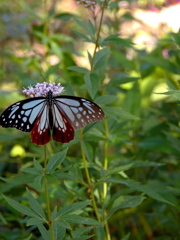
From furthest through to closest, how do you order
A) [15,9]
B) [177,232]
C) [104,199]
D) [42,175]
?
1. [15,9]
2. [177,232]
3. [104,199]
4. [42,175]

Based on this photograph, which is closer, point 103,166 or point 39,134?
point 39,134

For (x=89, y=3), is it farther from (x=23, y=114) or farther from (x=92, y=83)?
(x=23, y=114)

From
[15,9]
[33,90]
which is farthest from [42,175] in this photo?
[15,9]

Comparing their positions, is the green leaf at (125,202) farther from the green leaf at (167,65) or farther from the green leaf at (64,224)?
the green leaf at (167,65)

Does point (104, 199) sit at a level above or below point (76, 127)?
below

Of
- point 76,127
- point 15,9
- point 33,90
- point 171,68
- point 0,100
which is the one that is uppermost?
point 15,9

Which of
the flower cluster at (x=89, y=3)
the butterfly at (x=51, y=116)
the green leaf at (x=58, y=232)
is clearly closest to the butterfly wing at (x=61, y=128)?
the butterfly at (x=51, y=116)

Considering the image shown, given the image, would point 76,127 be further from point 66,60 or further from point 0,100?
point 66,60

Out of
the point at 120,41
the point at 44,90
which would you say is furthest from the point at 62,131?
the point at 120,41
